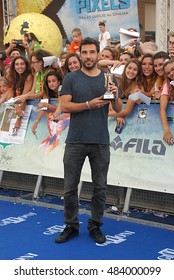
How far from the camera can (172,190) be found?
544 cm

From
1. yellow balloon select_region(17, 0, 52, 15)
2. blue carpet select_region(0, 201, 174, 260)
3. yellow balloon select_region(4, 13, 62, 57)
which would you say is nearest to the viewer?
blue carpet select_region(0, 201, 174, 260)

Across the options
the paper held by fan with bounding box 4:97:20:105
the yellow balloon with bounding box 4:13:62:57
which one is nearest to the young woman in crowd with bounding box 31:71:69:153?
the paper held by fan with bounding box 4:97:20:105

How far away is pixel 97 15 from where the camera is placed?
13500 millimetres

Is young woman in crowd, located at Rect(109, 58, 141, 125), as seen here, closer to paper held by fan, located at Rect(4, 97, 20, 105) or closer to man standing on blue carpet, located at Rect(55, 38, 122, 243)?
man standing on blue carpet, located at Rect(55, 38, 122, 243)

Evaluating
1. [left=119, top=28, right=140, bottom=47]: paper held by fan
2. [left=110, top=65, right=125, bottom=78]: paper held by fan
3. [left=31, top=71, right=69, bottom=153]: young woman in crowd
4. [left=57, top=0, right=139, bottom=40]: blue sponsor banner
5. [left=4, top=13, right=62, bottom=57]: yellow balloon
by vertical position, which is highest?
[left=57, top=0, right=139, bottom=40]: blue sponsor banner

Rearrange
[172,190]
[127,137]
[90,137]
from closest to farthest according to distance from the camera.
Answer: [90,137] → [172,190] → [127,137]

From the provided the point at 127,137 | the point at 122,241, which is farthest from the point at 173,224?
the point at 127,137

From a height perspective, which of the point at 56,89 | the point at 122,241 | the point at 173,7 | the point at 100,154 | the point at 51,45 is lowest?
the point at 122,241

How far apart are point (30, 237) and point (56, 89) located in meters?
2.23

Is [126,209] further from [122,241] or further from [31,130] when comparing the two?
[31,130]

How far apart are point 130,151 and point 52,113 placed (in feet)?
4.34

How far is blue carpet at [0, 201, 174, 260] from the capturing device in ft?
15.1

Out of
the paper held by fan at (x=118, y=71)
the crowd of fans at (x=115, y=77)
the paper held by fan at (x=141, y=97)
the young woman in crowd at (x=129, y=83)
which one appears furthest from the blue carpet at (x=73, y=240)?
the paper held by fan at (x=118, y=71)

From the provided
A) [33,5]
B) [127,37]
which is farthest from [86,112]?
[33,5]
